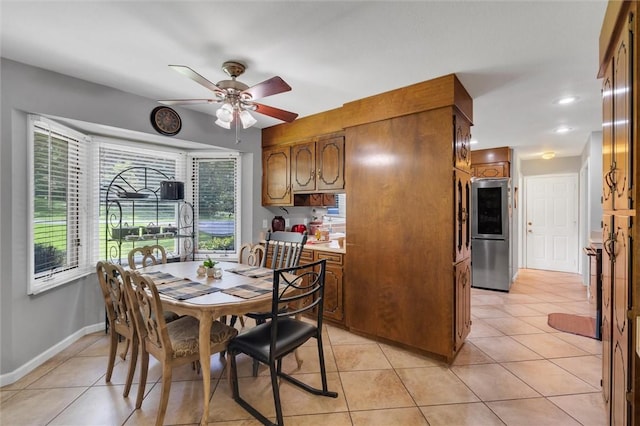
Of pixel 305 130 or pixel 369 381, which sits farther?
pixel 305 130

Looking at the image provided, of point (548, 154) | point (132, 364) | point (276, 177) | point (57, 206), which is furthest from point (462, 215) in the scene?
point (548, 154)

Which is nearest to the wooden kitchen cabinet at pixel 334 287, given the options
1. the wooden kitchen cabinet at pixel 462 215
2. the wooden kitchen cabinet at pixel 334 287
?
the wooden kitchen cabinet at pixel 334 287

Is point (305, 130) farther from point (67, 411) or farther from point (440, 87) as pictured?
point (67, 411)

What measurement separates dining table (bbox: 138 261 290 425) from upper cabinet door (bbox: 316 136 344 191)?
52.1 inches

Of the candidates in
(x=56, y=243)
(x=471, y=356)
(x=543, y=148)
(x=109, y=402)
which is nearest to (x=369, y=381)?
(x=471, y=356)

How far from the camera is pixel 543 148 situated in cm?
511

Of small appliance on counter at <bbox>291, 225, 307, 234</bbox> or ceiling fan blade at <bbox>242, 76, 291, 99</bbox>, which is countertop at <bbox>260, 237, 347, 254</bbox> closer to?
small appliance on counter at <bbox>291, 225, 307, 234</bbox>

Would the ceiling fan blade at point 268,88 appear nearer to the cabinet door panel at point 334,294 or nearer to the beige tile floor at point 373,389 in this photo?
the cabinet door panel at point 334,294

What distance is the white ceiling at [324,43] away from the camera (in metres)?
1.68

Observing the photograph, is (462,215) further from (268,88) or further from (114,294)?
(114,294)

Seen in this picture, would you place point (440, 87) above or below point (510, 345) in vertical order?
above

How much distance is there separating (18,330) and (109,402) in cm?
105

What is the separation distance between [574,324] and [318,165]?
346 centimetres

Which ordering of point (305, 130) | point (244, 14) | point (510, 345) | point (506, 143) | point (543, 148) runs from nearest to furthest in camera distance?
point (244, 14)
point (510, 345)
point (305, 130)
point (506, 143)
point (543, 148)
